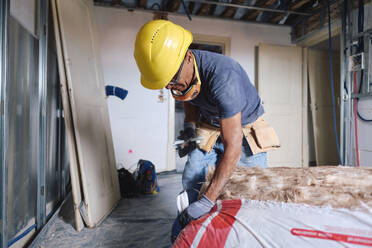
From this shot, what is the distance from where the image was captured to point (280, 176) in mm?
958

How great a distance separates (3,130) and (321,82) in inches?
185

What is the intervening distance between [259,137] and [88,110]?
150cm

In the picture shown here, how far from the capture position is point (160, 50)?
3.31 ft

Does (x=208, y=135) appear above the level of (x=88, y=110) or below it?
below

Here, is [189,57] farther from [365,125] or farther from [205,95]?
[365,125]

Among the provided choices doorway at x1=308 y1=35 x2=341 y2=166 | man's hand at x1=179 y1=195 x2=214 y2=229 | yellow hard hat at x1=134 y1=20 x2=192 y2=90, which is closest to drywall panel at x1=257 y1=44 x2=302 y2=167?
doorway at x1=308 y1=35 x2=341 y2=166

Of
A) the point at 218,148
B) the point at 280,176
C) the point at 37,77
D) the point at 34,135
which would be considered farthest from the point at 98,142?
the point at 280,176

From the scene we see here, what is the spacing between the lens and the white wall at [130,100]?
3506 mm

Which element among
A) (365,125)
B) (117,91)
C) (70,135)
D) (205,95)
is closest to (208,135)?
(205,95)

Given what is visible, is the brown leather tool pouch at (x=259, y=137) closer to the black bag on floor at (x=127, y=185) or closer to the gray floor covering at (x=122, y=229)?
the gray floor covering at (x=122, y=229)

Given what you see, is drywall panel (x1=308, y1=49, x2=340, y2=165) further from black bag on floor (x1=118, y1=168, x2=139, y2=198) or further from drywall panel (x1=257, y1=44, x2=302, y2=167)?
black bag on floor (x1=118, y1=168, x2=139, y2=198)

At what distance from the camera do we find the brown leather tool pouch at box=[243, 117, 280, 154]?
4.56 feet

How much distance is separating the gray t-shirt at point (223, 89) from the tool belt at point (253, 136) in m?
0.05

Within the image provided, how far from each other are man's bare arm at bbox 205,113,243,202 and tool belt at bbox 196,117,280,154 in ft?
1.15
